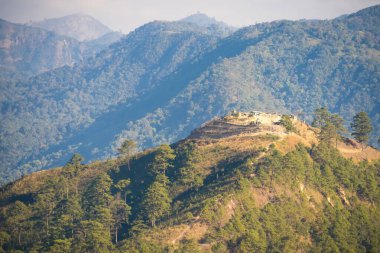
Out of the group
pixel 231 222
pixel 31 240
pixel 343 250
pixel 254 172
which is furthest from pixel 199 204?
pixel 31 240

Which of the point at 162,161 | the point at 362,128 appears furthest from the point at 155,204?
the point at 362,128

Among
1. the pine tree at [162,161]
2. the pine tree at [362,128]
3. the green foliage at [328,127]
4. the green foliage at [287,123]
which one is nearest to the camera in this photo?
the pine tree at [162,161]

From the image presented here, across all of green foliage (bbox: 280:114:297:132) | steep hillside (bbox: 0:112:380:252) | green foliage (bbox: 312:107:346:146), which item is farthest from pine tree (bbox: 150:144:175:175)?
green foliage (bbox: 312:107:346:146)

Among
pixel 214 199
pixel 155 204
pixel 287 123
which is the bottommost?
pixel 155 204

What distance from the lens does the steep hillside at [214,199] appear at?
327 ft

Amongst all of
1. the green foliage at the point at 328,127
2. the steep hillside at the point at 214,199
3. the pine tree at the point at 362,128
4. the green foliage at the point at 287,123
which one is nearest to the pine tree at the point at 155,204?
the steep hillside at the point at 214,199

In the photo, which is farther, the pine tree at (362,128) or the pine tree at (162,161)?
the pine tree at (362,128)

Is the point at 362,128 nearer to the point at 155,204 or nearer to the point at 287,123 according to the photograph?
the point at 287,123

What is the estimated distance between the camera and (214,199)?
10581 cm

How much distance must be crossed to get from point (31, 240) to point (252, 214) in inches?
2012

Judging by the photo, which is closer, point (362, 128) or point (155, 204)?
point (155, 204)

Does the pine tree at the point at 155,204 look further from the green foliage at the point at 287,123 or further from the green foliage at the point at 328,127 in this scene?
the green foliage at the point at 328,127

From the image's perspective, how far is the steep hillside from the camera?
99688 mm

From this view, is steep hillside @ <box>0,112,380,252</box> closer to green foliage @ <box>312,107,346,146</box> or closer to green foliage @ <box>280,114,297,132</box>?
green foliage @ <box>280,114,297,132</box>
